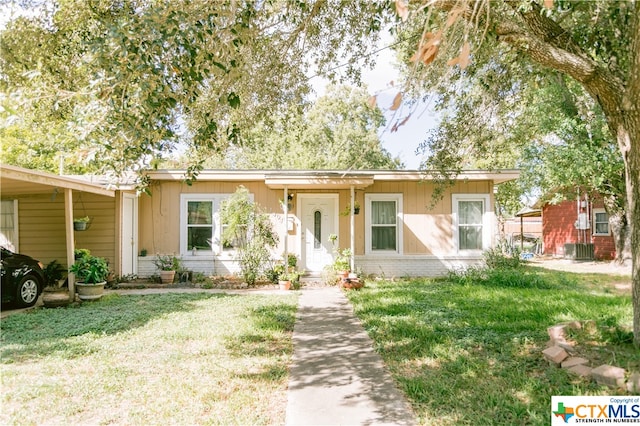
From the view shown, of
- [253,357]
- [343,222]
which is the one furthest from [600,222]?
[253,357]

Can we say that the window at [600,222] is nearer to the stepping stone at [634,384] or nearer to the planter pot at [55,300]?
the stepping stone at [634,384]

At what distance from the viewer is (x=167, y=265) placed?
1086cm

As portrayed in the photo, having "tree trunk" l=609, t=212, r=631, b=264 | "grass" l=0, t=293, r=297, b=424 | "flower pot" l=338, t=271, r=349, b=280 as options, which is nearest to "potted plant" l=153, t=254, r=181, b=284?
"grass" l=0, t=293, r=297, b=424

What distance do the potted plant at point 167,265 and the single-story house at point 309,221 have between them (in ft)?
0.80

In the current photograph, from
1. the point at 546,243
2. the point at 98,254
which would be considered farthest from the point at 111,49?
the point at 546,243

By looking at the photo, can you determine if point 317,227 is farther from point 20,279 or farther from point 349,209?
point 20,279

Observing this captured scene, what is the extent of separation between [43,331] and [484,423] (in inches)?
240

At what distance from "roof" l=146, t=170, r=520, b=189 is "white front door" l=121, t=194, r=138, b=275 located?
1058 mm

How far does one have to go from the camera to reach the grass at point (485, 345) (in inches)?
131

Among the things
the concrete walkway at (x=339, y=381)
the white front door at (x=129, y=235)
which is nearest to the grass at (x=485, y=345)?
the concrete walkway at (x=339, y=381)

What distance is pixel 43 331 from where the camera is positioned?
231 inches

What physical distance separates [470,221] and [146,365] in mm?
9776

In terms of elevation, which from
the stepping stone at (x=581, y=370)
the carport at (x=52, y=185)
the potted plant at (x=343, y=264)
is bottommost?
the stepping stone at (x=581, y=370)

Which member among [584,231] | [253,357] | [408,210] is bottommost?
[253,357]
